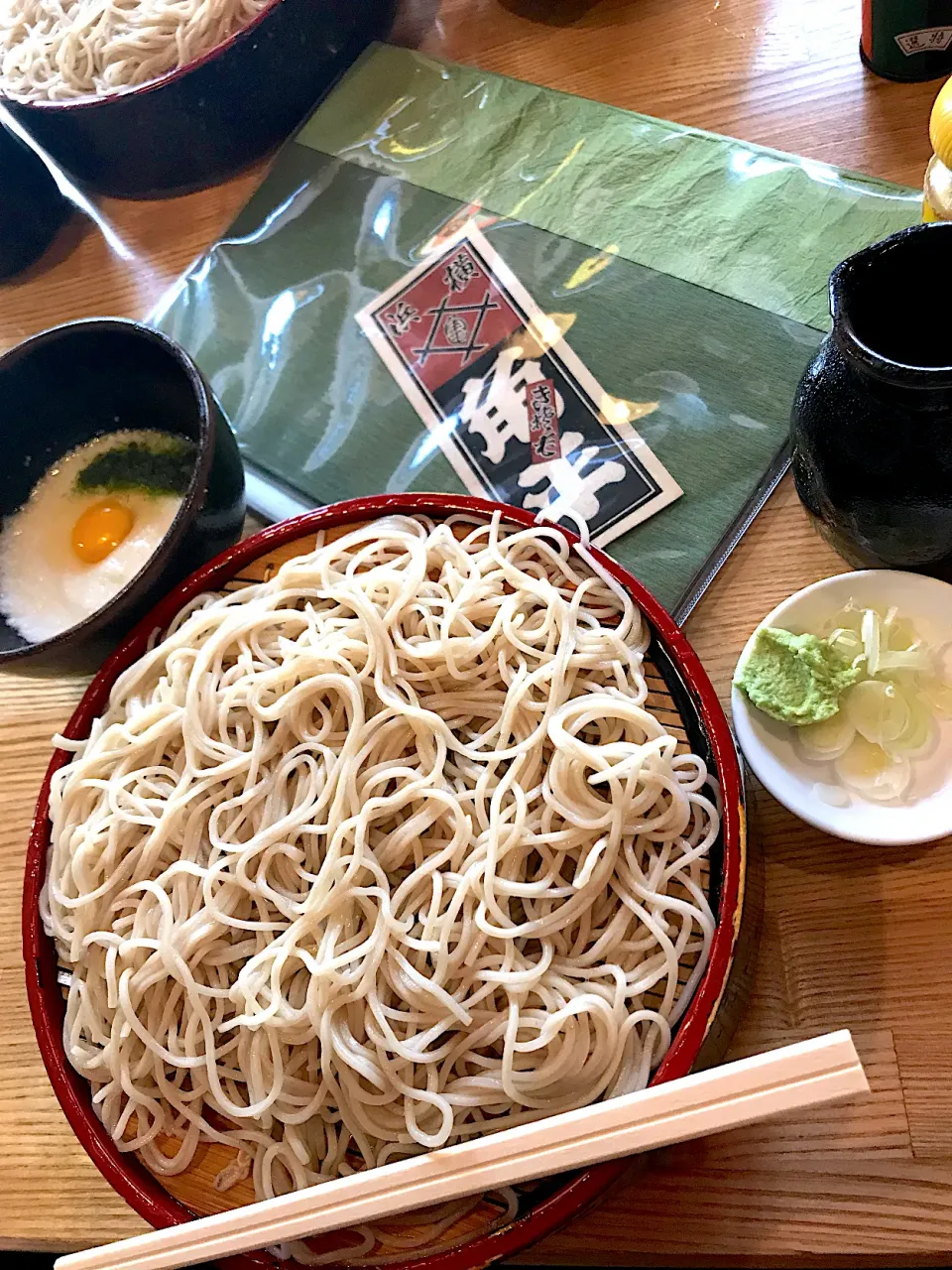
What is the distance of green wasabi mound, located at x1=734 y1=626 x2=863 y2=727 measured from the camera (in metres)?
0.84

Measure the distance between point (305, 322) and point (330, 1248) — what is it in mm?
1063

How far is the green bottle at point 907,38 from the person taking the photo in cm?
109

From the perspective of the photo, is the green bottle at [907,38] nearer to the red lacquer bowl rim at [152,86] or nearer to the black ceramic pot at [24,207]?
the red lacquer bowl rim at [152,86]

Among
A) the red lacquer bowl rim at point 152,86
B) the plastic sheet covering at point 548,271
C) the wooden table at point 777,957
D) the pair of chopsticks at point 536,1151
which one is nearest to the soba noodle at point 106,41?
the red lacquer bowl rim at point 152,86

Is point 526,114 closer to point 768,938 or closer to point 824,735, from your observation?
point 824,735

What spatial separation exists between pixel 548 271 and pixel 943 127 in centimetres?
48

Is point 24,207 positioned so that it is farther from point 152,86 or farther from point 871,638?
point 871,638

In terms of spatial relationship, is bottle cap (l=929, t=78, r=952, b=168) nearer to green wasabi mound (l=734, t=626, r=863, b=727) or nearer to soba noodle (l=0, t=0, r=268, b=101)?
green wasabi mound (l=734, t=626, r=863, b=727)

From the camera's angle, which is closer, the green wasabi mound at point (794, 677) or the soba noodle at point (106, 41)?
the green wasabi mound at point (794, 677)

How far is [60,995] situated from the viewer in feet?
2.81

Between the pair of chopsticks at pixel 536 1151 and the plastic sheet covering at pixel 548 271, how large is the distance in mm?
525

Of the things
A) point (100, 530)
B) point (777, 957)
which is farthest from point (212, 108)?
point (777, 957)

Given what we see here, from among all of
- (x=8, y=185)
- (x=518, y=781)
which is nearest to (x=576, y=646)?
(x=518, y=781)

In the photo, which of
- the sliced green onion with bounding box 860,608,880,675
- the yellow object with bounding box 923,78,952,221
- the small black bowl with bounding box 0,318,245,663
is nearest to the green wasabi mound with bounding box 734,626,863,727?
the sliced green onion with bounding box 860,608,880,675
